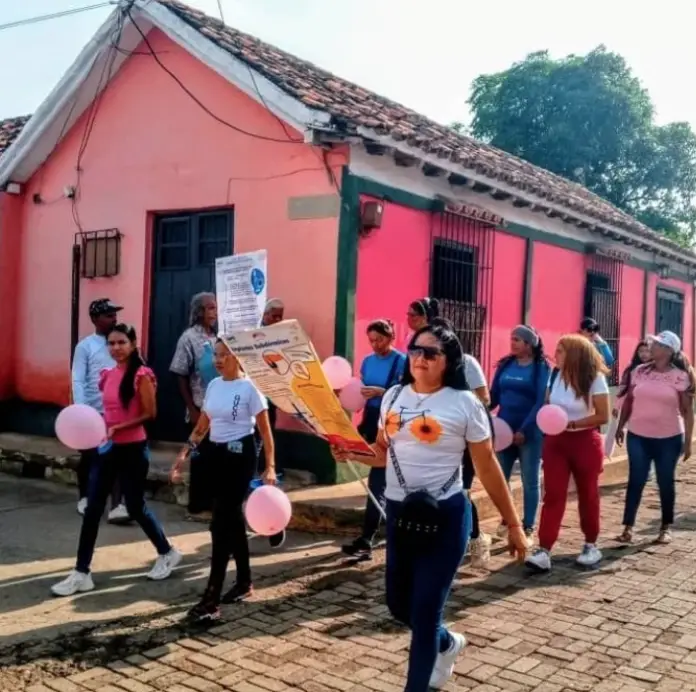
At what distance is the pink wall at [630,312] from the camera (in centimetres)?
1336

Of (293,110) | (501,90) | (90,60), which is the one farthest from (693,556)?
(501,90)

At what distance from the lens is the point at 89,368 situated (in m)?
6.30

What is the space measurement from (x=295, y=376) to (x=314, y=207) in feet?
12.4

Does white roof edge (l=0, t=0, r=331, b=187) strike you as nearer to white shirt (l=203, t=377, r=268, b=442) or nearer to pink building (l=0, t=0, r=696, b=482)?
pink building (l=0, t=0, r=696, b=482)

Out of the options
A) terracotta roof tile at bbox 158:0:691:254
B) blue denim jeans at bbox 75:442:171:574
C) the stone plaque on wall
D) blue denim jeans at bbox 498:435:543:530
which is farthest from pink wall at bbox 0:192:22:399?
blue denim jeans at bbox 498:435:543:530

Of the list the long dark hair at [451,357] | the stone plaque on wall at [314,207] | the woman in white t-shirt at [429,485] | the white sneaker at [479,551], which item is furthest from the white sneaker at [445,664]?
the stone plaque on wall at [314,207]

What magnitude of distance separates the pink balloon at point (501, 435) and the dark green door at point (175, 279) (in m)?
3.67

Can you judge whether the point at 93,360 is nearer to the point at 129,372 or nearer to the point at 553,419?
the point at 129,372

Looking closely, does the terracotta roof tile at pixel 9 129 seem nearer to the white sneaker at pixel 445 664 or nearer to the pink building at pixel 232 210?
the pink building at pixel 232 210

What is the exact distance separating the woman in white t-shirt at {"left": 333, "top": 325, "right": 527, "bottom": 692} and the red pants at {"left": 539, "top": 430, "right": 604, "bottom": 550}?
2.29 m

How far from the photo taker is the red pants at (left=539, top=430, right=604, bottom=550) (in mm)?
5551

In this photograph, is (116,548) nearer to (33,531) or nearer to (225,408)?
(33,531)

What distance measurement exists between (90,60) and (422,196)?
400 centimetres

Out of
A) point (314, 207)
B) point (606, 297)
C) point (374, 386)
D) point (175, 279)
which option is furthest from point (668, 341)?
point (606, 297)
